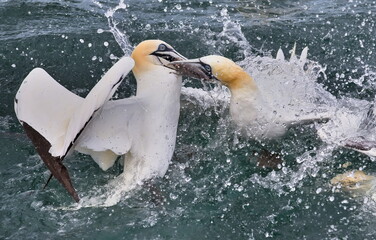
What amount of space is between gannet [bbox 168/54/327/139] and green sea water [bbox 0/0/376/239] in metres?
0.14

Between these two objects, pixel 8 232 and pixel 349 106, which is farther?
pixel 349 106

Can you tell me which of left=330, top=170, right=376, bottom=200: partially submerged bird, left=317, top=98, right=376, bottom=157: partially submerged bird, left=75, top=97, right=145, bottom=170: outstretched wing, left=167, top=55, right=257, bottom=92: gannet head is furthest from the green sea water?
left=167, top=55, right=257, bottom=92: gannet head

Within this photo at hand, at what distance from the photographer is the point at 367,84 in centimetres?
696

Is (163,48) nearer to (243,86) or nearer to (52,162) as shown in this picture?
(243,86)

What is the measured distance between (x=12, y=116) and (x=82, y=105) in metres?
2.03

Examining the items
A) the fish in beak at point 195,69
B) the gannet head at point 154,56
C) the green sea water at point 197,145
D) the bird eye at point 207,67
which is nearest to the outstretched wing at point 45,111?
the green sea water at point 197,145

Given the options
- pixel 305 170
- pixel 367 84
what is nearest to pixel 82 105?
Answer: pixel 305 170

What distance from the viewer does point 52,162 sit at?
4.86 m

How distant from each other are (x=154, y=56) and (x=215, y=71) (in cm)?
50

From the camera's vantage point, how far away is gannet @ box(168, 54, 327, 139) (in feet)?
17.8

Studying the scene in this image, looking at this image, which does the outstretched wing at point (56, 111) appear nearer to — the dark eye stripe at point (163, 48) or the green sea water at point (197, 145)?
the green sea water at point (197, 145)

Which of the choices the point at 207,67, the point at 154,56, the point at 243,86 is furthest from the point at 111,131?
the point at 243,86

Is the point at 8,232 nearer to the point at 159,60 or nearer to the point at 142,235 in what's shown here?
the point at 142,235

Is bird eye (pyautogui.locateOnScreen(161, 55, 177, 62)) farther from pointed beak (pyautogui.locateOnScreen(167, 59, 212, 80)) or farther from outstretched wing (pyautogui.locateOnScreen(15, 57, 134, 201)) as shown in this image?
outstretched wing (pyautogui.locateOnScreen(15, 57, 134, 201))
